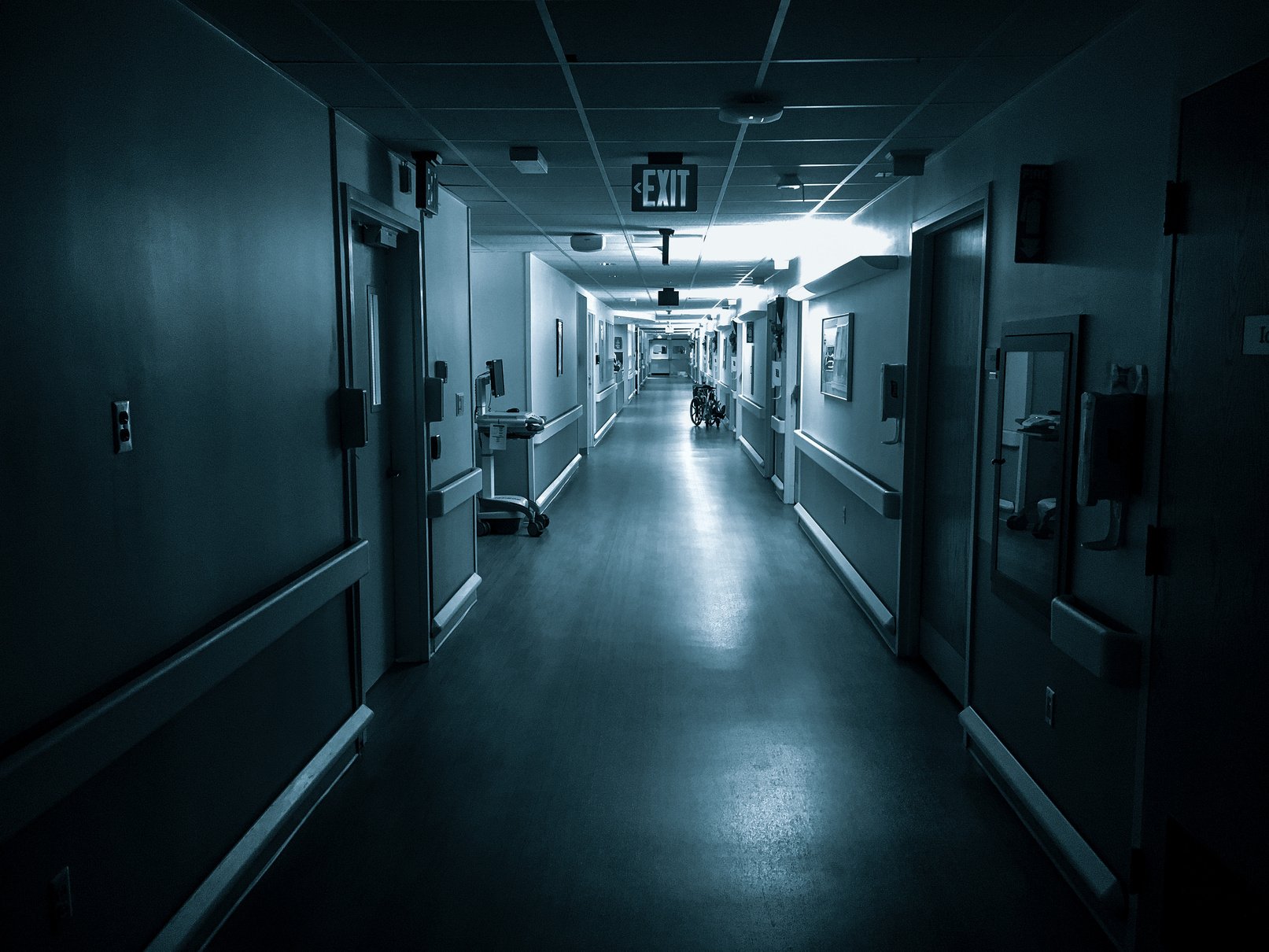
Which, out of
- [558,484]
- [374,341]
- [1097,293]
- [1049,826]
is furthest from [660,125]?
[558,484]

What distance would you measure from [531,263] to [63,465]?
7.56 m

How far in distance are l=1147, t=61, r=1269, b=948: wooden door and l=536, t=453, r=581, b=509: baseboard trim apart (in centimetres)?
708

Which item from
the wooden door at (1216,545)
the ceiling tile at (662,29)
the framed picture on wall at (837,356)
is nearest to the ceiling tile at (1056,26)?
the wooden door at (1216,545)

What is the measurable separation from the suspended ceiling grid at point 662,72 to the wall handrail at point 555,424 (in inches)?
157

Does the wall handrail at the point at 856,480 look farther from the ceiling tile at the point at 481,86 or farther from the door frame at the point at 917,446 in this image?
the ceiling tile at the point at 481,86

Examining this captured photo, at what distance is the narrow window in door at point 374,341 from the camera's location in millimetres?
4434

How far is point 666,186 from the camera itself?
468cm

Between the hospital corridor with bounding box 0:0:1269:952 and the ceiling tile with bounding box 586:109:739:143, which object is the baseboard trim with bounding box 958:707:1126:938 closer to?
the hospital corridor with bounding box 0:0:1269:952

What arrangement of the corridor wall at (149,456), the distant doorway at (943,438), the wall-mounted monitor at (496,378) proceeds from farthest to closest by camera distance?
the wall-mounted monitor at (496,378) < the distant doorway at (943,438) < the corridor wall at (149,456)

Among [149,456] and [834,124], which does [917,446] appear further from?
[149,456]

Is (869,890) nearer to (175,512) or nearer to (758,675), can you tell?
(758,675)

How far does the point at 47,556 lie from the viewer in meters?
1.97

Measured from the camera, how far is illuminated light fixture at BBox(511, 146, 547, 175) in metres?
4.53

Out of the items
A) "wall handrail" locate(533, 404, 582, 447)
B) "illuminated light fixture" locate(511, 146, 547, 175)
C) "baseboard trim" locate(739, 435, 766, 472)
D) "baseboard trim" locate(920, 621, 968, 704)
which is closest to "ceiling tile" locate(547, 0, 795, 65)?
"illuminated light fixture" locate(511, 146, 547, 175)
